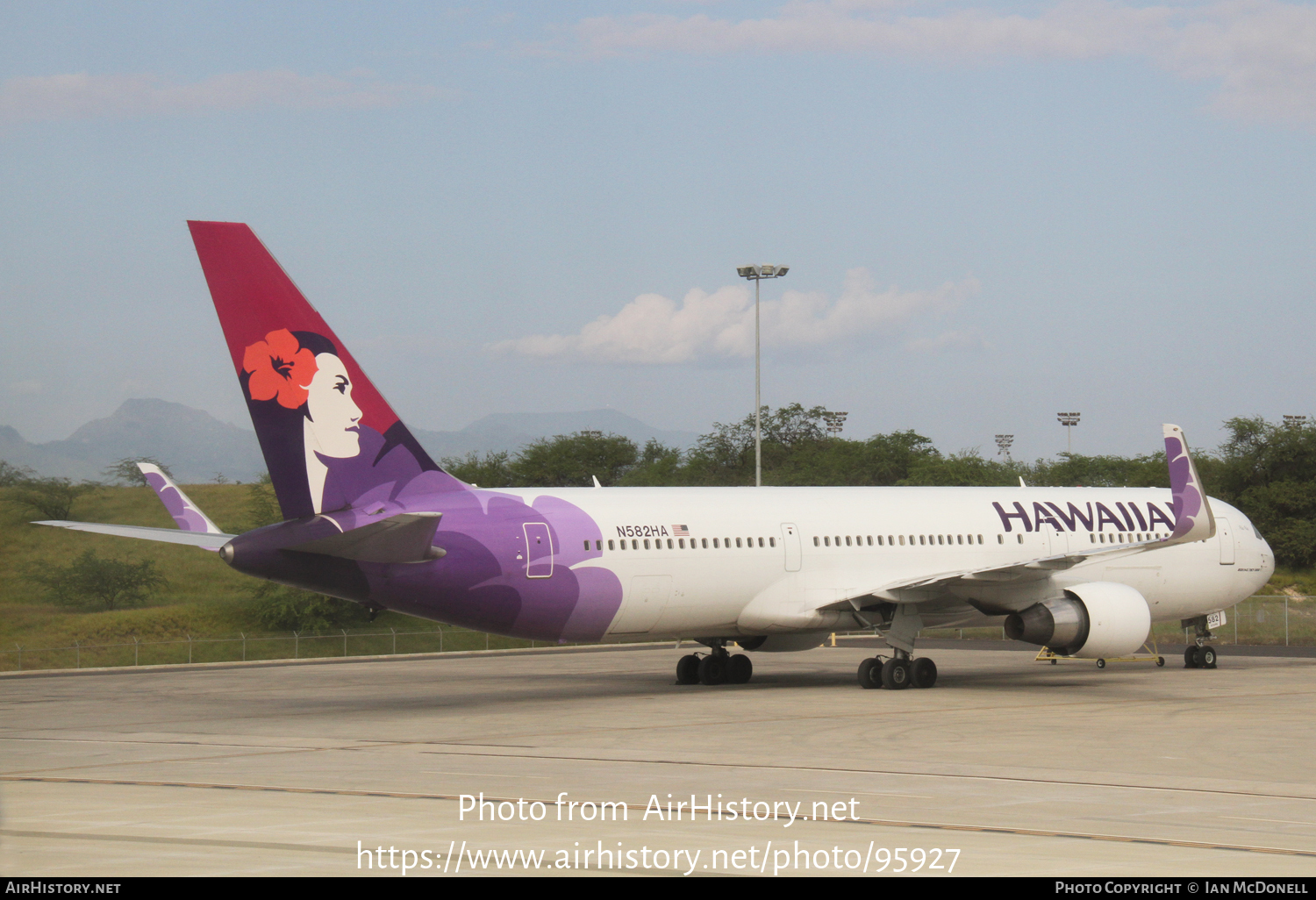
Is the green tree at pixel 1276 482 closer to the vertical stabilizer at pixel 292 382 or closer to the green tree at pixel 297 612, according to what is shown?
the green tree at pixel 297 612

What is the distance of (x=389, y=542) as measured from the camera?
71.1 ft

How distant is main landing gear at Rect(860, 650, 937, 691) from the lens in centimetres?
2694

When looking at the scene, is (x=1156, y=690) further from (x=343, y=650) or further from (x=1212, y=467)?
(x=1212, y=467)

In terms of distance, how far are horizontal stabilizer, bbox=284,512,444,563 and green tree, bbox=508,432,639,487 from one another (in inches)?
1878

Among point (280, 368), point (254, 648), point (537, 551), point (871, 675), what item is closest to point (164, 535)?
point (280, 368)

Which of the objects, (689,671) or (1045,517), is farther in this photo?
(1045,517)

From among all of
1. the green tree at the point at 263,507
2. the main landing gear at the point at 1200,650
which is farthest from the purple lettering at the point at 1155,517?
the green tree at the point at 263,507

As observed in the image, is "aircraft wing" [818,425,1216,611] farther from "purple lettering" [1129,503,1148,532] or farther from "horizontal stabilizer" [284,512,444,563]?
"horizontal stabilizer" [284,512,444,563]

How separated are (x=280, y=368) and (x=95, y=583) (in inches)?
1637

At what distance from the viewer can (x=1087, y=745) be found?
60.0 feet

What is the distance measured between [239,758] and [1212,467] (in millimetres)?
69105

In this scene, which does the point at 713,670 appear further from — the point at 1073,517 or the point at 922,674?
the point at 1073,517

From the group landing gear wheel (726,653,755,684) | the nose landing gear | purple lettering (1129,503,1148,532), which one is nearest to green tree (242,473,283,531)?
landing gear wheel (726,653,755,684)

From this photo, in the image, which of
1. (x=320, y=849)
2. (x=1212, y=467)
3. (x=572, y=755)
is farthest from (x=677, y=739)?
(x=1212, y=467)
